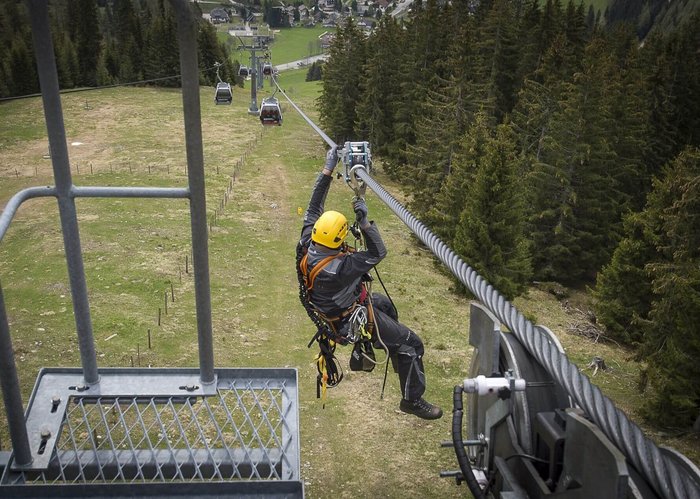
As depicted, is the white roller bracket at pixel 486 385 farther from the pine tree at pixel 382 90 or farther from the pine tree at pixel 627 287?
the pine tree at pixel 382 90

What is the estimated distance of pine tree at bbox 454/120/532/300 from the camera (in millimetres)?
20719

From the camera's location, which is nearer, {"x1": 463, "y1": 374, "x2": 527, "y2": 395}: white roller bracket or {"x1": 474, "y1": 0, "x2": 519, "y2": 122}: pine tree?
{"x1": 463, "y1": 374, "x2": 527, "y2": 395}: white roller bracket

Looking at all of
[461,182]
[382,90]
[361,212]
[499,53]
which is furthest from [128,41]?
[361,212]

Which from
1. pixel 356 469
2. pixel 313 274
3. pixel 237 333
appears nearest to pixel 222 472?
pixel 313 274

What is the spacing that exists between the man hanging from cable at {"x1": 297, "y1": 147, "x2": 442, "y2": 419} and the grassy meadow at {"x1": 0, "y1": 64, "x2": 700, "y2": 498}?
5.52 metres

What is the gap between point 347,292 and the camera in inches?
275

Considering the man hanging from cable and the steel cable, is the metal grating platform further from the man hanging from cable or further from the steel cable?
the man hanging from cable

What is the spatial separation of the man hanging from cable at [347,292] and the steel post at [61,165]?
337cm

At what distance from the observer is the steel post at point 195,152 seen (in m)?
2.87

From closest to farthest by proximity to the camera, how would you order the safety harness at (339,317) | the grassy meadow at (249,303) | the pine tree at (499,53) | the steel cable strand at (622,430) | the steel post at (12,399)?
the steel cable strand at (622,430) < the steel post at (12,399) < the safety harness at (339,317) < the grassy meadow at (249,303) < the pine tree at (499,53)

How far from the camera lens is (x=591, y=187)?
2828 cm

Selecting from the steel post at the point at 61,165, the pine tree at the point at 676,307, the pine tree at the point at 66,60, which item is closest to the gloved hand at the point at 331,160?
the steel post at the point at 61,165

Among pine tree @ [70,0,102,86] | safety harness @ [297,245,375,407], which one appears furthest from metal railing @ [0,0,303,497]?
pine tree @ [70,0,102,86]

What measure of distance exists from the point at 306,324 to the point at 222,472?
51.2 feet
